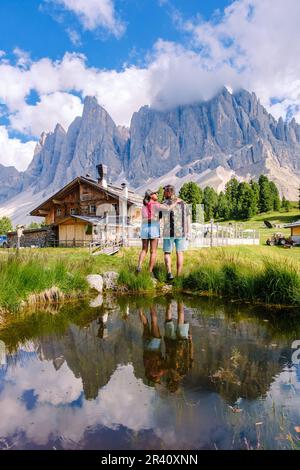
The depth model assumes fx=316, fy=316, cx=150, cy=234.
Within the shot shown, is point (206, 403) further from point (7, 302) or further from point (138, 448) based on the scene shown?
point (7, 302)

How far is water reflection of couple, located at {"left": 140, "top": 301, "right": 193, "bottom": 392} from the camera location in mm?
3248

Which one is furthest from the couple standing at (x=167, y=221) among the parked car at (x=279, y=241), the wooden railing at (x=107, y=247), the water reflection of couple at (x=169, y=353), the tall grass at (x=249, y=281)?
the parked car at (x=279, y=241)

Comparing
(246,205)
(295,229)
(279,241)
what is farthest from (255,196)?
(279,241)

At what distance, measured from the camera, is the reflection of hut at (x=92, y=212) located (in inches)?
1134

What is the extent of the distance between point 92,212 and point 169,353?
28.7 meters

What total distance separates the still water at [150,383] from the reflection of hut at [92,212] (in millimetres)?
22519

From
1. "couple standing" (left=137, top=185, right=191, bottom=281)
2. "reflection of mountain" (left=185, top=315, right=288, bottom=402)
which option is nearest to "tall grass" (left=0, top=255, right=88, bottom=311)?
"couple standing" (left=137, top=185, right=191, bottom=281)

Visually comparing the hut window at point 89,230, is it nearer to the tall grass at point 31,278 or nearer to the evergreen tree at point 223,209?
the tall grass at point 31,278

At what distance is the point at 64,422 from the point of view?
2.50 metres

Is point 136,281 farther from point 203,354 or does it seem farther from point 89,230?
point 89,230

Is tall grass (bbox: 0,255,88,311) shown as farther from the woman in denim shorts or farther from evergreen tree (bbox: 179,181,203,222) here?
evergreen tree (bbox: 179,181,203,222)

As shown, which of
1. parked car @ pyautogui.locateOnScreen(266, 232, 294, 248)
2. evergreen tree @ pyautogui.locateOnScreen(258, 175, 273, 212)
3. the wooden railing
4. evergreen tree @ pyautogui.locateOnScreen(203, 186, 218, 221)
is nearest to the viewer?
the wooden railing

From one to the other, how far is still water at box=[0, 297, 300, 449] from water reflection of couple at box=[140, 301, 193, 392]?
1 centimetres
